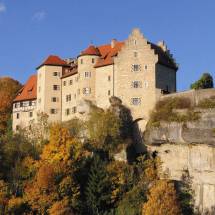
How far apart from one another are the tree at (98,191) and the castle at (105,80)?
877cm

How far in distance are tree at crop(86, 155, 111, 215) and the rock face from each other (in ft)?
24.8

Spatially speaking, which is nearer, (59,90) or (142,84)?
(142,84)

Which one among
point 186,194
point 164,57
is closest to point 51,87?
point 164,57

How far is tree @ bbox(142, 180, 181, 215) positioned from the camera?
67.5m

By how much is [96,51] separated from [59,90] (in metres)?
7.52

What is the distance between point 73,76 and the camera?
83.9 m

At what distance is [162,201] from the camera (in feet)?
225

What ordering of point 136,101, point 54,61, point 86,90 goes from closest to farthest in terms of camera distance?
point 136,101 < point 86,90 < point 54,61

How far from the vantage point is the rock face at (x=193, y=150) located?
72.1 meters

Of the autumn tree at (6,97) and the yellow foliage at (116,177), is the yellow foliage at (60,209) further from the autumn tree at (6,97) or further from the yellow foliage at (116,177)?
the autumn tree at (6,97)

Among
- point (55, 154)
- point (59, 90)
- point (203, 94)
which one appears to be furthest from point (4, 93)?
point (203, 94)

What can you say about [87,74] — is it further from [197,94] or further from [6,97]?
[6,97]

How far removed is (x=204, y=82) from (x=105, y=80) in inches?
572

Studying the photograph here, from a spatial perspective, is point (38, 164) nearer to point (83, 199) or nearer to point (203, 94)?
point (83, 199)
